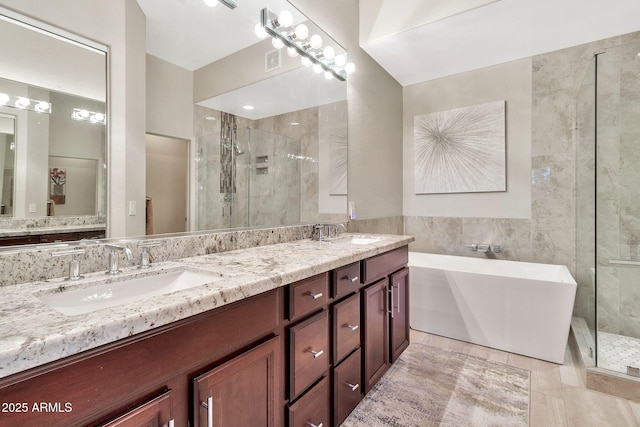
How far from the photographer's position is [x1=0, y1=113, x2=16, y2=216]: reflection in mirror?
0.94 meters

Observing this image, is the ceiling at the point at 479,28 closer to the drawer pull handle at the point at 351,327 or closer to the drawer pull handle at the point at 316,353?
the drawer pull handle at the point at 351,327

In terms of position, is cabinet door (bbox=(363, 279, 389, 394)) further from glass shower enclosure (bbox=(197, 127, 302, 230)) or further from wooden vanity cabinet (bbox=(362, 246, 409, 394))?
glass shower enclosure (bbox=(197, 127, 302, 230))

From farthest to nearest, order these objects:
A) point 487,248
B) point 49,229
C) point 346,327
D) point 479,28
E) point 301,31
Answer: point 487,248
point 479,28
point 301,31
point 346,327
point 49,229

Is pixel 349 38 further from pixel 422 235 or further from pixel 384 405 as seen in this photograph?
pixel 384 405

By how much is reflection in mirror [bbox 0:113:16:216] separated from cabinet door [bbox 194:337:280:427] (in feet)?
2.70

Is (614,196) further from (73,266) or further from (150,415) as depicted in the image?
(73,266)

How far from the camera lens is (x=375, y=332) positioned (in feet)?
5.90

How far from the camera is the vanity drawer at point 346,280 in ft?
4.66

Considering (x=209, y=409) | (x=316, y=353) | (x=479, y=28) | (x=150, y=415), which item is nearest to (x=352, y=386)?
(x=316, y=353)

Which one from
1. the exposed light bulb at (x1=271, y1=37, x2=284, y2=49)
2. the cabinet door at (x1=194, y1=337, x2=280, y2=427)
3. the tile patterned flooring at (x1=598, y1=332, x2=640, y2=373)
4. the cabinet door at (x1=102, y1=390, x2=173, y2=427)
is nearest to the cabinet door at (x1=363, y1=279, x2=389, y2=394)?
the cabinet door at (x1=194, y1=337, x2=280, y2=427)

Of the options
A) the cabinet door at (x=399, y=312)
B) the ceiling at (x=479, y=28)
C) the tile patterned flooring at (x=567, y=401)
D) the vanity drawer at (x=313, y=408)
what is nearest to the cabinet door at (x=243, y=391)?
the vanity drawer at (x=313, y=408)

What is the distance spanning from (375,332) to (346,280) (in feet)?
1.70

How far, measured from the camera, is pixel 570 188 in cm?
273

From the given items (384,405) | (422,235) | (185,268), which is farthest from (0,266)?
(422,235)
